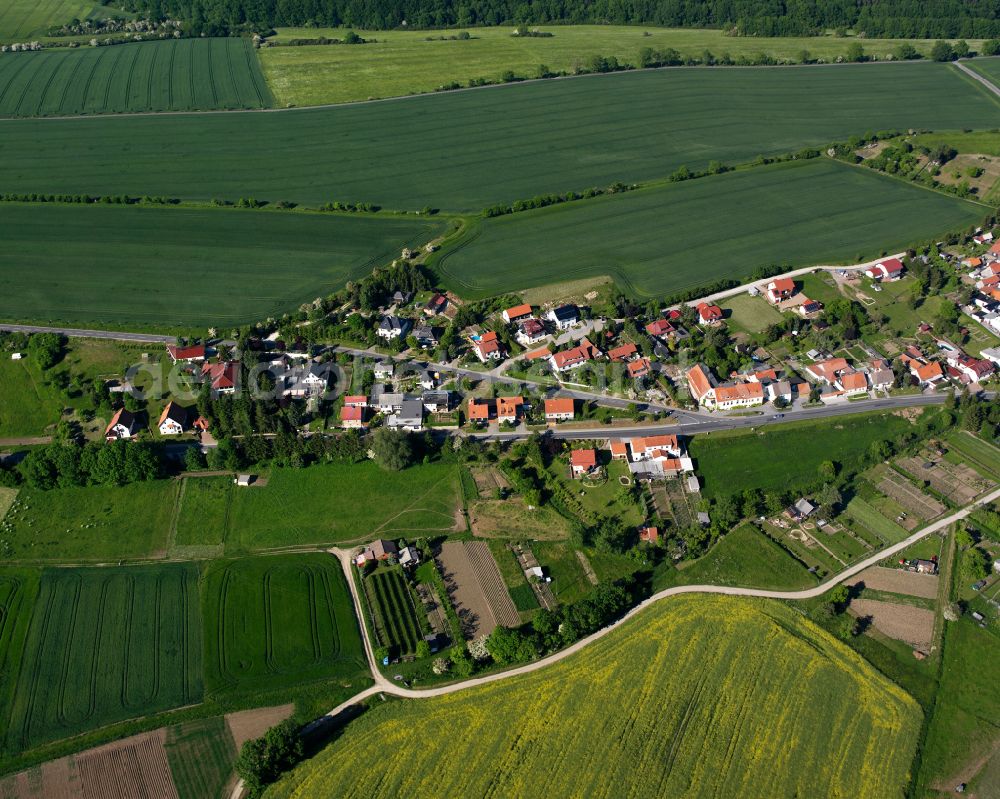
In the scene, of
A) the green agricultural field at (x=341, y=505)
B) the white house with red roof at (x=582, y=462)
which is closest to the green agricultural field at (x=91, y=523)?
the green agricultural field at (x=341, y=505)

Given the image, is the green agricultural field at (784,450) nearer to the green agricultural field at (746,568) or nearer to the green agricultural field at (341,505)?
the green agricultural field at (746,568)

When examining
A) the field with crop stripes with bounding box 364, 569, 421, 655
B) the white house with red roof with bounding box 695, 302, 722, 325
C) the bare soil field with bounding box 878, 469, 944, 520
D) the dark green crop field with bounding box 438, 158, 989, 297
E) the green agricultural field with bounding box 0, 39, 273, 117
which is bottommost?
the field with crop stripes with bounding box 364, 569, 421, 655

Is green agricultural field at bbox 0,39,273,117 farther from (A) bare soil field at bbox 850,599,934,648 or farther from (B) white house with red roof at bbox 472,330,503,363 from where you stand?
(A) bare soil field at bbox 850,599,934,648

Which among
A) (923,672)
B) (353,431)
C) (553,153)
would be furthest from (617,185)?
(923,672)

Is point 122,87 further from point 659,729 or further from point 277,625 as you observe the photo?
point 659,729

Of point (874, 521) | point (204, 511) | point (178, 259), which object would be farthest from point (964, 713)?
point (178, 259)

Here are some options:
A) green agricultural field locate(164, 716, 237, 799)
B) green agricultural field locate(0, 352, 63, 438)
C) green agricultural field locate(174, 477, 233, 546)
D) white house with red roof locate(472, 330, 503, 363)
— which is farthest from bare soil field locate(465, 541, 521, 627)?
green agricultural field locate(0, 352, 63, 438)

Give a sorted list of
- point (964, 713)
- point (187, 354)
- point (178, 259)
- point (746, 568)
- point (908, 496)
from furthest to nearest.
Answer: point (178, 259) → point (187, 354) → point (908, 496) → point (746, 568) → point (964, 713)
